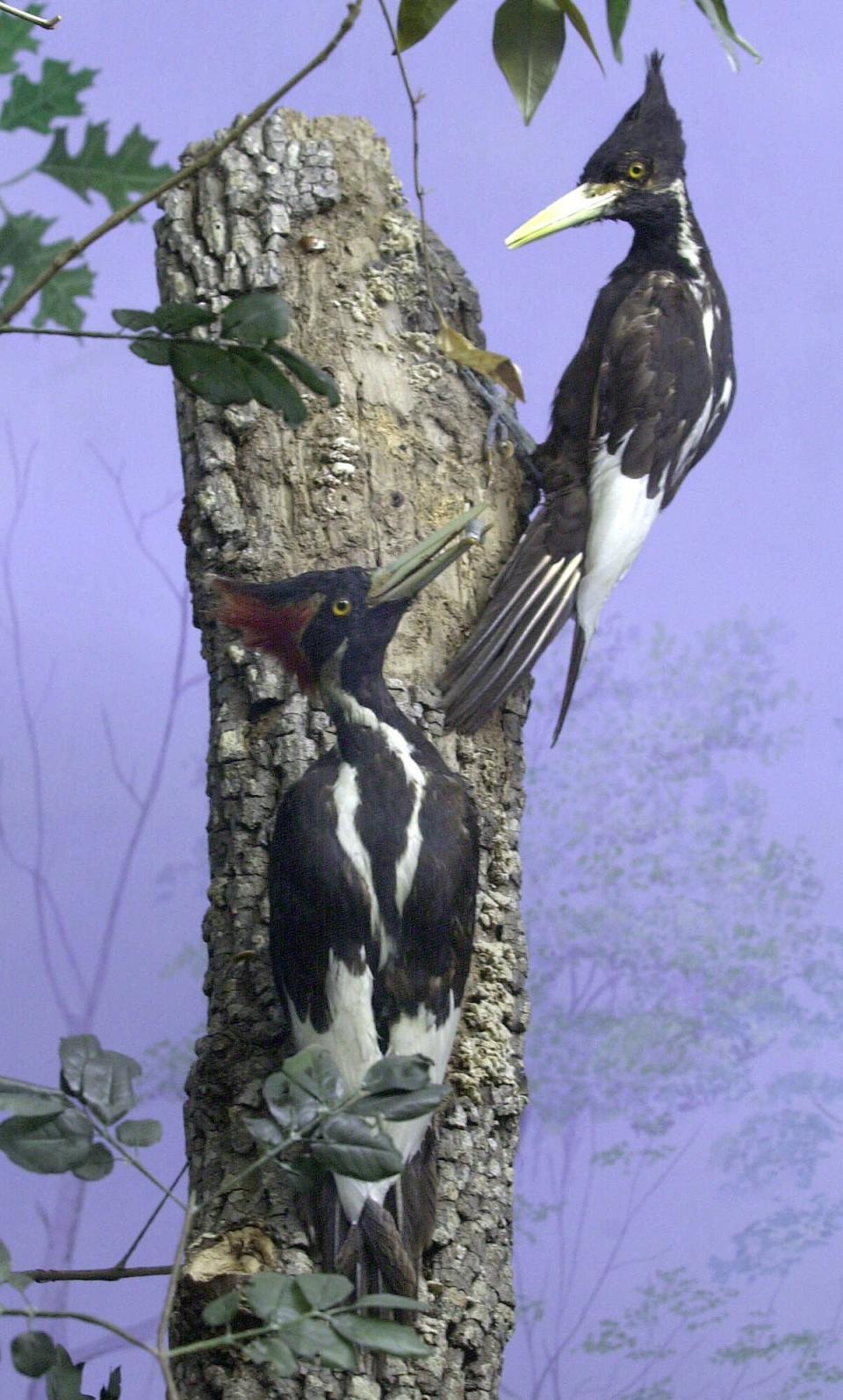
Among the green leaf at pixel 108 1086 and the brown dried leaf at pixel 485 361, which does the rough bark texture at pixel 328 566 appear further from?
the green leaf at pixel 108 1086

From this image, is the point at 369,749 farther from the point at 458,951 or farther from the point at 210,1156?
the point at 210,1156

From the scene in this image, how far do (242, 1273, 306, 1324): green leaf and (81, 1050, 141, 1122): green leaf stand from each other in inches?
4.5

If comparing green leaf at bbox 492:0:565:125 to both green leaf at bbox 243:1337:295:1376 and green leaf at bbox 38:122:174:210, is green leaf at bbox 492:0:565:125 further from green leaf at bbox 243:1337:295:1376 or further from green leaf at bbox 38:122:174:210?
green leaf at bbox 243:1337:295:1376

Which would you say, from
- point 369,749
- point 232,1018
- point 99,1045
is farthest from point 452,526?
point 99,1045

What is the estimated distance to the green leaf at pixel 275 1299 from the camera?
0.76 meters

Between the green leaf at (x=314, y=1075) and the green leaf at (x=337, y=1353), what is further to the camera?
the green leaf at (x=314, y=1075)

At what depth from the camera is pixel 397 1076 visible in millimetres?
810

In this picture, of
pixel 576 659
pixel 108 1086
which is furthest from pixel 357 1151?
pixel 576 659

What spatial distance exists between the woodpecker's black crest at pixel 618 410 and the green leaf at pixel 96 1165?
1.86 feet

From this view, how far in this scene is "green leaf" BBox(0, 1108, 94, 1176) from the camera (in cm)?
79

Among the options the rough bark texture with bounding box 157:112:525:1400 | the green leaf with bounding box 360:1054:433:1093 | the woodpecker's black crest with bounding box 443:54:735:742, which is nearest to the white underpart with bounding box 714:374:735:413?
the woodpecker's black crest with bounding box 443:54:735:742

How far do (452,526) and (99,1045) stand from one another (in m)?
0.51

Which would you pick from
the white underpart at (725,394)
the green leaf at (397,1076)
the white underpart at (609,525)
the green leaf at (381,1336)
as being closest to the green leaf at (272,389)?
the green leaf at (397,1076)

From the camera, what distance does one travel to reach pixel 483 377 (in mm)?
1462
